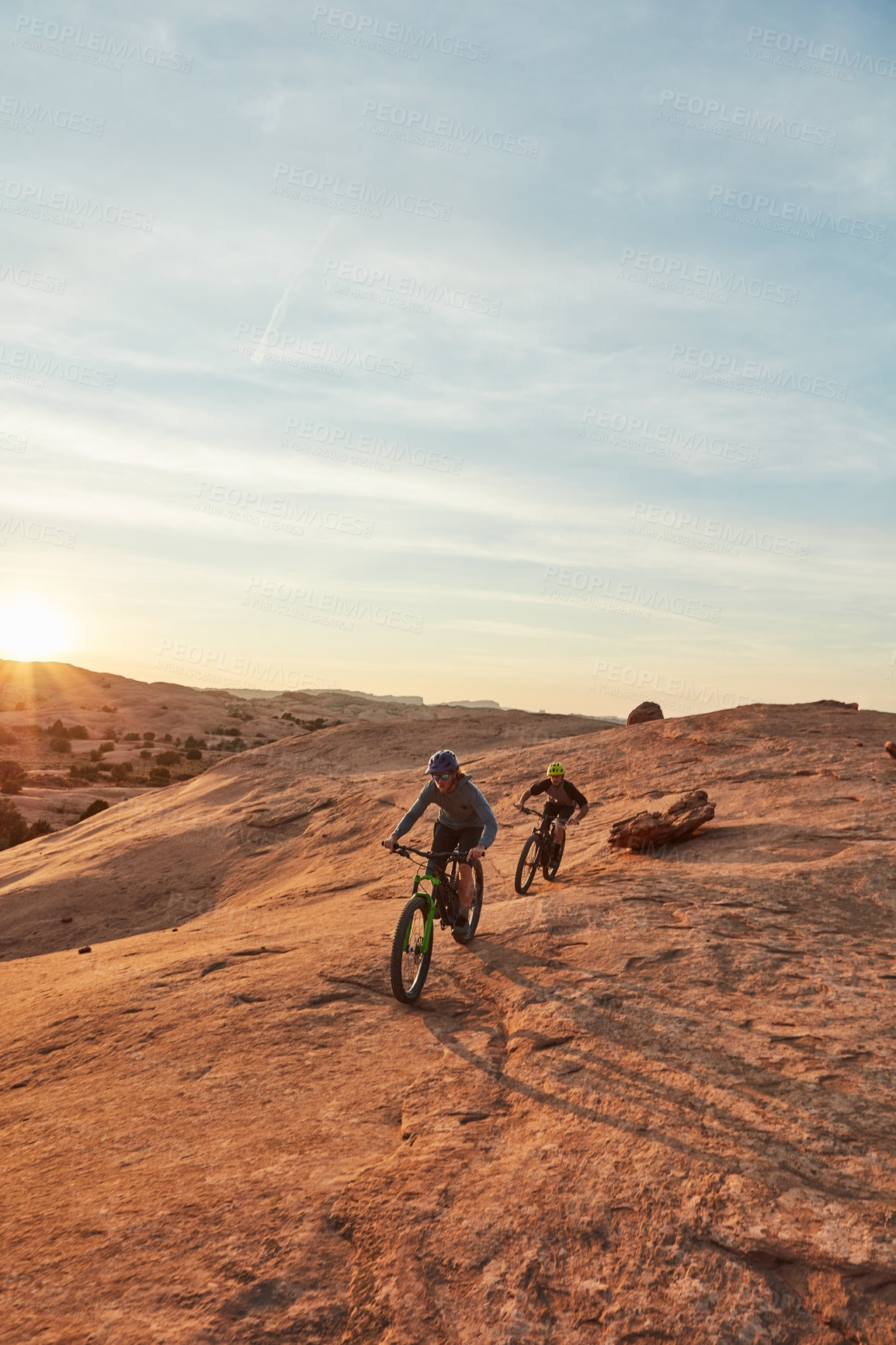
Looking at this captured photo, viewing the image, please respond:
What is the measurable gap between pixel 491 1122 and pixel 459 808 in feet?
13.2

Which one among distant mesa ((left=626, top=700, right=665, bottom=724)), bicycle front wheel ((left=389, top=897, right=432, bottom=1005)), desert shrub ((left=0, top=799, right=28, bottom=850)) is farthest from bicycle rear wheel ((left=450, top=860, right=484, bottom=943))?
desert shrub ((left=0, top=799, right=28, bottom=850))

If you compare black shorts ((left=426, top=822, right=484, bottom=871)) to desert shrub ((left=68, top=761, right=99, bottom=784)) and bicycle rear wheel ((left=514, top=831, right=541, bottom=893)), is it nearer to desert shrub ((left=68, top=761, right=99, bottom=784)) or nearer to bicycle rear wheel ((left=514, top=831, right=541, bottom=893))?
bicycle rear wheel ((left=514, top=831, right=541, bottom=893))

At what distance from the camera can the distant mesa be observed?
1018 inches

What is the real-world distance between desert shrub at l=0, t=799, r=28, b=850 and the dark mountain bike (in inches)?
927

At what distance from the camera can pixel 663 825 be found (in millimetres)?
14539

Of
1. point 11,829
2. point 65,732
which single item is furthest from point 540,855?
point 65,732

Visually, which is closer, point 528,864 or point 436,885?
point 436,885

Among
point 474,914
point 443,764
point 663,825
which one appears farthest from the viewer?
point 663,825

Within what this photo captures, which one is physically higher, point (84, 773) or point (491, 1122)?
point (491, 1122)

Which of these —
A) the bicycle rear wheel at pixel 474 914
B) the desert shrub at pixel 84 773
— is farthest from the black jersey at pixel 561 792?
the desert shrub at pixel 84 773

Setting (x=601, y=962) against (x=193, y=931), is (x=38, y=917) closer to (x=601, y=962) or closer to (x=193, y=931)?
(x=193, y=931)

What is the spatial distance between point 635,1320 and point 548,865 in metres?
9.35

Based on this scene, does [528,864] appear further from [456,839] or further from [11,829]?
[11,829]

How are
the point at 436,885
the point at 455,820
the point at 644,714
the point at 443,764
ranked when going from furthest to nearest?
the point at 644,714
the point at 455,820
the point at 436,885
the point at 443,764
